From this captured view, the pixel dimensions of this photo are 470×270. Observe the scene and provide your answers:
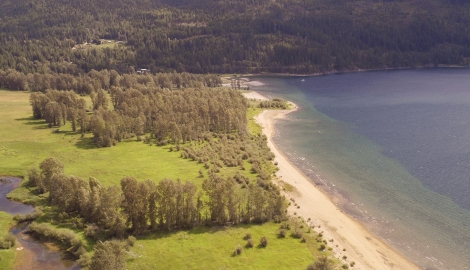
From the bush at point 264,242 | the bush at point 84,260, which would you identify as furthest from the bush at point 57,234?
the bush at point 264,242

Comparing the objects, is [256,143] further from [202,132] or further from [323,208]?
[323,208]

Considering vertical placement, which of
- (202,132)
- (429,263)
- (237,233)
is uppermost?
(202,132)


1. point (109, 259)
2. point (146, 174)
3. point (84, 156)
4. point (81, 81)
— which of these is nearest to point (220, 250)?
point (109, 259)

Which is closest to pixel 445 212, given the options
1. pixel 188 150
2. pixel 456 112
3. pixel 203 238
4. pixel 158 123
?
pixel 203 238

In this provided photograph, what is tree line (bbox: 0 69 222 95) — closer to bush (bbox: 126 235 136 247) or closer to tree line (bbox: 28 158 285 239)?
tree line (bbox: 28 158 285 239)

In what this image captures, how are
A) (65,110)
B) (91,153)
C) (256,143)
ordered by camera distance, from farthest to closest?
(65,110), (256,143), (91,153)

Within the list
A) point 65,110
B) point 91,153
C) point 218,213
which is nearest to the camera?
point 218,213

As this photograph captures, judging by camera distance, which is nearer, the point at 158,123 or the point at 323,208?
the point at 323,208
